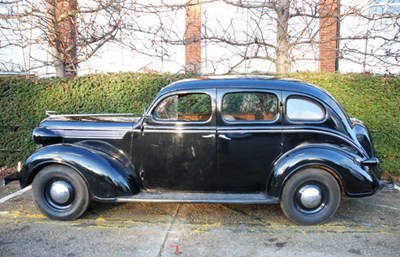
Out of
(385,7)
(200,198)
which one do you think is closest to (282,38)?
(385,7)

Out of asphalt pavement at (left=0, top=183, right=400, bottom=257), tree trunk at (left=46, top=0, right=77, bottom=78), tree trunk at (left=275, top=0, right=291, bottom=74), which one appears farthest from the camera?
tree trunk at (left=275, top=0, right=291, bottom=74)

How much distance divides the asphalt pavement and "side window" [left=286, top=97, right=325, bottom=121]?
1.31 metres

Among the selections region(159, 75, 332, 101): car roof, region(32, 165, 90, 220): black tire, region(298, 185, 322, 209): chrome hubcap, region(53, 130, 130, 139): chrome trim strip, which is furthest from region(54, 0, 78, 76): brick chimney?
region(298, 185, 322, 209): chrome hubcap

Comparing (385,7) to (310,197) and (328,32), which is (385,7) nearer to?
(328,32)

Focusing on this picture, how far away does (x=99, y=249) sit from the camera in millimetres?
4000

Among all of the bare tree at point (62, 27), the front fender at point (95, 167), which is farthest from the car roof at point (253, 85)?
the bare tree at point (62, 27)

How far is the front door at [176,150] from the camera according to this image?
4664 mm

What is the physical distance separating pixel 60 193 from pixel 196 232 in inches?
68.2

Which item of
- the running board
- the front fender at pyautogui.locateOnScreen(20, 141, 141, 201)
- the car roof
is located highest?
the car roof

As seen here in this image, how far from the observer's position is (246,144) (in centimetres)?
462

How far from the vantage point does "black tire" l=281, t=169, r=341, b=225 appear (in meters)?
4.52

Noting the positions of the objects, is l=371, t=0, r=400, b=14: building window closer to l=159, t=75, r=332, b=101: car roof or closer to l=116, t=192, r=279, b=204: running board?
l=159, t=75, r=332, b=101: car roof

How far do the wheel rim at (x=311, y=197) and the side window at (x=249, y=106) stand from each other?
3.04 ft

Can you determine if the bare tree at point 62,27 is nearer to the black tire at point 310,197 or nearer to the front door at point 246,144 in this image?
the front door at point 246,144
